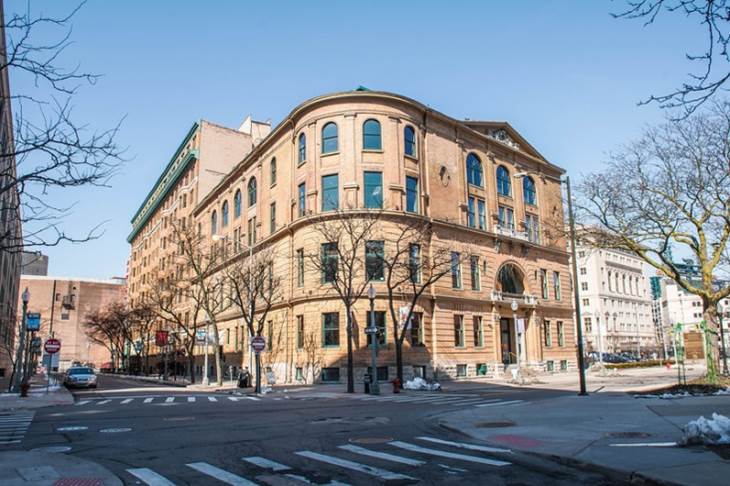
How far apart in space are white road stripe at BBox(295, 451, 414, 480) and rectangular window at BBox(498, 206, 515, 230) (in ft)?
134

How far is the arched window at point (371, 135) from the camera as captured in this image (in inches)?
1570

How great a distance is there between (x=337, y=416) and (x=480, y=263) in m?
31.1

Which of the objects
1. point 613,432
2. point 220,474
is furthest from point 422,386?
point 220,474

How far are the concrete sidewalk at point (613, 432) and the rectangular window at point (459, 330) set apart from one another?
2330 cm

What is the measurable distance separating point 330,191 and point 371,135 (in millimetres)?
4826

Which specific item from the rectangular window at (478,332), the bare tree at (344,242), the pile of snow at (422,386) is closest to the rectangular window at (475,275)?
the rectangular window at (478,332)

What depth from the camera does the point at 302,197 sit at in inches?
1670

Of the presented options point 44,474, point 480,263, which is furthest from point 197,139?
point 44,474

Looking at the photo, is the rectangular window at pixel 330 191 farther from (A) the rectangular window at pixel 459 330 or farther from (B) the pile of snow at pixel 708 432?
(B) the pile of snow at pixel 708 432

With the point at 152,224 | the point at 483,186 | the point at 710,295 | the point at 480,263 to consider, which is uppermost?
the point at 152,224

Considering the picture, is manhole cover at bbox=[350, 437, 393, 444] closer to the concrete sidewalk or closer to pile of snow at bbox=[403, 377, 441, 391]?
the concrete sidewalk

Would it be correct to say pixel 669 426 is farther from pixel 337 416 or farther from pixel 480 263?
pixel 480 263

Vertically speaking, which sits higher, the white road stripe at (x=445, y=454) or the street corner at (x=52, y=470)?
the street corner at (x=52, y=470)

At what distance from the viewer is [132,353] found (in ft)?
336
